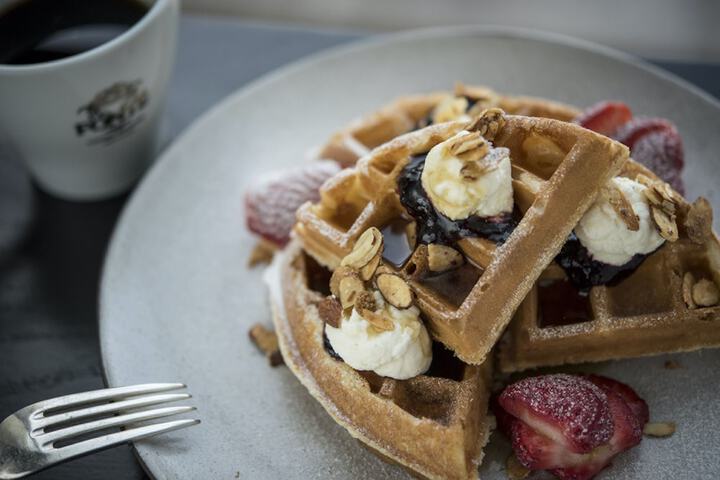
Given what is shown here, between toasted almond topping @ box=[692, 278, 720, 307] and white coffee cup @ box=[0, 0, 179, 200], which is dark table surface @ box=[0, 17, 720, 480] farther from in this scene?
toasted almond topping @ box=[692, 278, 720, 307]

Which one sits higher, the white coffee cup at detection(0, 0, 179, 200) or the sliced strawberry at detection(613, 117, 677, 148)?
the sliced strawberry at detection(613, 117, 677, 148)

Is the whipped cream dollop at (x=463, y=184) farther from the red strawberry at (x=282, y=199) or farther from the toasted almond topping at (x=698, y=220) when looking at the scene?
the red strawberry at (x=282, y=199)

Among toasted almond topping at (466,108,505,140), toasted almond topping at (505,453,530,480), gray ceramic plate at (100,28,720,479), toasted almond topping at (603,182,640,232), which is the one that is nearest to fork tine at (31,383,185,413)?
gray ceramic plate at (100,28,720,479)

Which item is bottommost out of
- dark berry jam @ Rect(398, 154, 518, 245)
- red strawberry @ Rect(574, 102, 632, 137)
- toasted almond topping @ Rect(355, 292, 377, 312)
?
toasted almond topping @ Rect(355, 292, 377, 312)

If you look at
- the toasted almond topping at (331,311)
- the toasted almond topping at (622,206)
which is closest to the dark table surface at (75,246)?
the toasted almond topping at (331,311)

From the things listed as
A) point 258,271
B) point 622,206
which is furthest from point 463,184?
point 258,271

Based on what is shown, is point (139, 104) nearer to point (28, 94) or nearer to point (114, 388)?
point (28, 94)

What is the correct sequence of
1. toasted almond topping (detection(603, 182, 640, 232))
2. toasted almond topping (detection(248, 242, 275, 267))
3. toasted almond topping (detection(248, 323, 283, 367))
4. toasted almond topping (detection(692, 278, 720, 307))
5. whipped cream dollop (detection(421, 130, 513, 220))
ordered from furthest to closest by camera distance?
toasted almond topping (detection(248, 242, 275, 267)) < toasted almond topping (detection(248, 323, 283, 367)) < toasted almond topping (detection(692, 278, 720, 307)) < toasted almond topping (detection(603, 182, 640, 232)) < whipped cream dollop (detection(421, 130, 513, 220))
